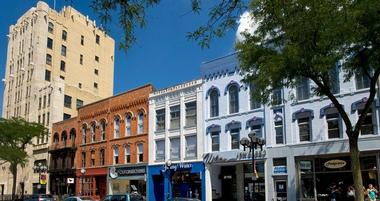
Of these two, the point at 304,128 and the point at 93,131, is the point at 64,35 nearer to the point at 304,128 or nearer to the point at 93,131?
the point at 93,131

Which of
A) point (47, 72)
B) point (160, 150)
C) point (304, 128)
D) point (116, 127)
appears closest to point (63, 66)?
point (47, 72)

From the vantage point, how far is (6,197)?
61.4 meters

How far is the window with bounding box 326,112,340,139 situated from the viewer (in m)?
29.3

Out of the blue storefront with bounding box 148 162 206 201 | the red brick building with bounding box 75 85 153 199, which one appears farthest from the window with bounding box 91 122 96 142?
the blue storefront with bounding box 148 162 206 201

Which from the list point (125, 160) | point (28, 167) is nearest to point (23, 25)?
point (28, 167)

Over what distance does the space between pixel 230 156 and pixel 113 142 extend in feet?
52.2

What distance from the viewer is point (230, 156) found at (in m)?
35.3

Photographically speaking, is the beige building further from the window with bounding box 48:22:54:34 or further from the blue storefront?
the blue storefront

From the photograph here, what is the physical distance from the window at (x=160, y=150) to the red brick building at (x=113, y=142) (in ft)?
4.29

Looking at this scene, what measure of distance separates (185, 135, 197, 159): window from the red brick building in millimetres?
5185

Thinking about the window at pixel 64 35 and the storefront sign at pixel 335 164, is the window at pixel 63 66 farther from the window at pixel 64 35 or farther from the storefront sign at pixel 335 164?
the storefront sign at pixel 335 164

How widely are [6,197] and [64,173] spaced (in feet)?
41.2

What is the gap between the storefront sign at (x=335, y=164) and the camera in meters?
28.9

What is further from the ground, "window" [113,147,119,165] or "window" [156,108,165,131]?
"window" [156,108,165,131]
